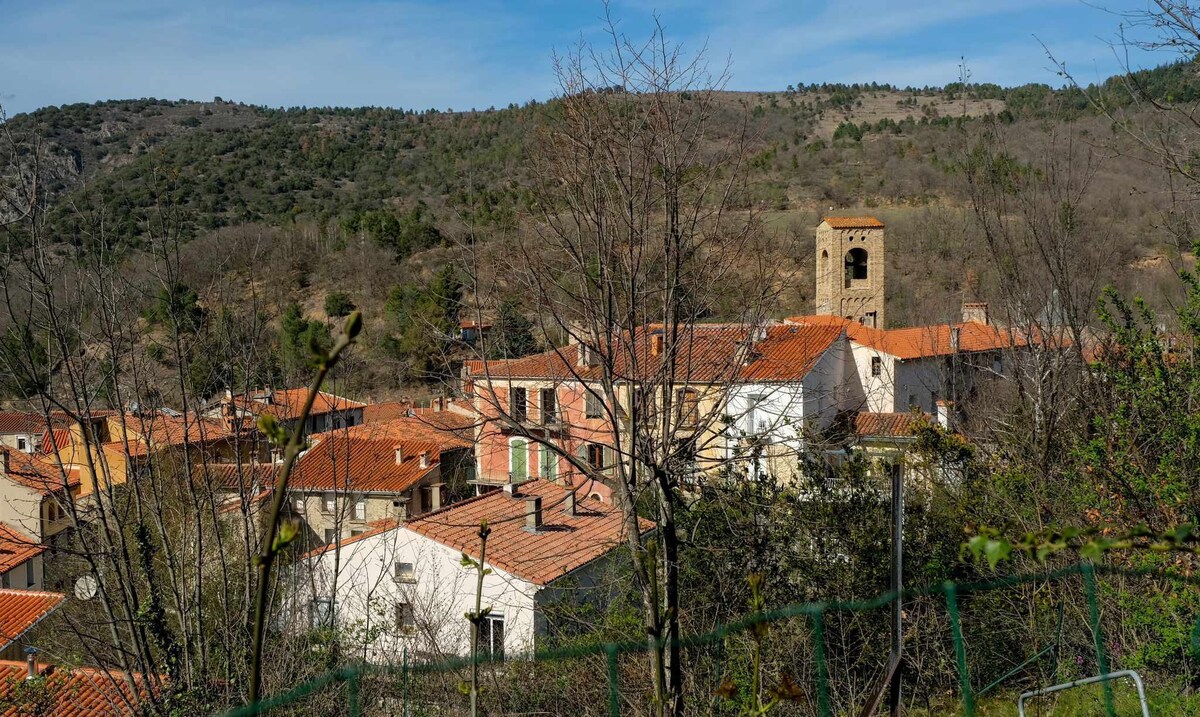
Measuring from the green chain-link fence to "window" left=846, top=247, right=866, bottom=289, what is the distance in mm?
30787

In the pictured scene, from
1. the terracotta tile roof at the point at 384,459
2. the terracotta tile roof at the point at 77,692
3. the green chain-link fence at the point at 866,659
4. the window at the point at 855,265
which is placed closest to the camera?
the green chain-link fence at the point at 866,659

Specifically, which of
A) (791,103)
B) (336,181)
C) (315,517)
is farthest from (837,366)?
(791,103)

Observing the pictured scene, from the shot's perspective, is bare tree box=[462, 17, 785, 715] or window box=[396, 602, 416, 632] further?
window box=[396, 602, 416, 632]

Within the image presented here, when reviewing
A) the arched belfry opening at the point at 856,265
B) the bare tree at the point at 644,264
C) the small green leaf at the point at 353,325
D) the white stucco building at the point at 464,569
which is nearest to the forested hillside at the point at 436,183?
the bare tree at the point at 644,264

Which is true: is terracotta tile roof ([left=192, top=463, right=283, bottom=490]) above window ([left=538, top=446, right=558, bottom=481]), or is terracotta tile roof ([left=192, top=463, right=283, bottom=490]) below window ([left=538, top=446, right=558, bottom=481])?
above

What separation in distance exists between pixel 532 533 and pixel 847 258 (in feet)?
90.9

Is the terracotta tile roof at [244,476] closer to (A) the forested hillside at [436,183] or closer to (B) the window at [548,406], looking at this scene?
(A) the forested hillside at [436,183]

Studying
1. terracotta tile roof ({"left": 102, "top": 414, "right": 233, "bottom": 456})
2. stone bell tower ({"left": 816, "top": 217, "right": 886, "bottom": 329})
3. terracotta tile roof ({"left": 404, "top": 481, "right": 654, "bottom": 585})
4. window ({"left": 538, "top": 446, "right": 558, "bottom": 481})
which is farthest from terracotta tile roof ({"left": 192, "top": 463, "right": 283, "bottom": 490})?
stone bell tower ({"left": 816, "top": 217, "right": 886, "bottom": 329})

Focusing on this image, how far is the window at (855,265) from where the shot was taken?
1496 inches

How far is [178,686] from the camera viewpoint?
5.95m

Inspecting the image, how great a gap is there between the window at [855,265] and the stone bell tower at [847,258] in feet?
0.22

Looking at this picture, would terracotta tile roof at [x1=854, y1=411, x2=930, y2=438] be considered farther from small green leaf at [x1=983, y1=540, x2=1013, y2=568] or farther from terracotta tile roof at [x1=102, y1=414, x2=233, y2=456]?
small green leaf at [x1=983, y1=540, x2=1013, y2=568]

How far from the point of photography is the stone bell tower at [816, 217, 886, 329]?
120 ft

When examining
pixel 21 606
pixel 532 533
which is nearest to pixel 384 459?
pixel 21 606
